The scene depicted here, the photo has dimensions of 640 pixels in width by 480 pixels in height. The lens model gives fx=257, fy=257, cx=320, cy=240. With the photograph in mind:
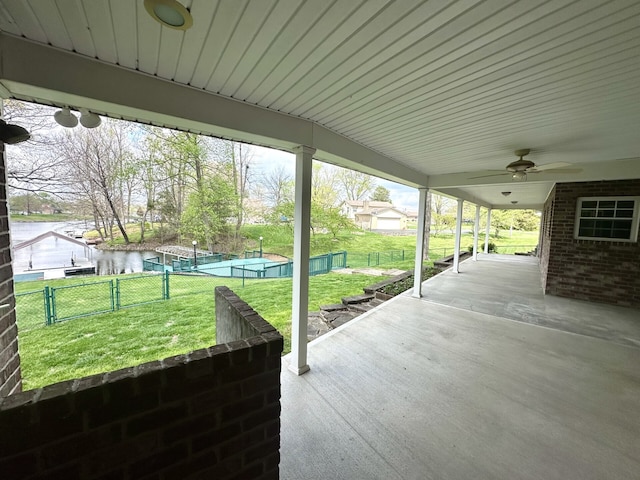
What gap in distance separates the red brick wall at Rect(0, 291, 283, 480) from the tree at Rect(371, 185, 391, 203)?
17.7 meters

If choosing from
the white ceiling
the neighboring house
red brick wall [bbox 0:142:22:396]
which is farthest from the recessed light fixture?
the neighboring house

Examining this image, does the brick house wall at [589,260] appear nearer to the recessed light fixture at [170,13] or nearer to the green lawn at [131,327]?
the green lawn at [131,327]

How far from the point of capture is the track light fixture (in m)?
1.37

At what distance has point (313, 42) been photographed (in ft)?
4.56

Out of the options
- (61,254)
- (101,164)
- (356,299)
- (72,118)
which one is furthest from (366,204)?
(72,118)

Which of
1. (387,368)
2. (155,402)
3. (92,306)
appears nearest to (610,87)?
(387,368)

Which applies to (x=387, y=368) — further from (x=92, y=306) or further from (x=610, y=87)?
(x=92, y=306)

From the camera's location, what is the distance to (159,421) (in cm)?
103

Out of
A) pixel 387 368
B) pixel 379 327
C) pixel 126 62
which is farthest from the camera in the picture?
pixel 379 327

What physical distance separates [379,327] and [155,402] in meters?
3.45

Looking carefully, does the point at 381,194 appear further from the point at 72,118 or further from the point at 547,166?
the point at 72,118

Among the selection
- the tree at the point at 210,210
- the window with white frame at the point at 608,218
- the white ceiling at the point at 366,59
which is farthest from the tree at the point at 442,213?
the white ceiling at the point at 366,59

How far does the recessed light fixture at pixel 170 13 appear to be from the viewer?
101 centimetres

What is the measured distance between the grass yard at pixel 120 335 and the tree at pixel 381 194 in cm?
1323
